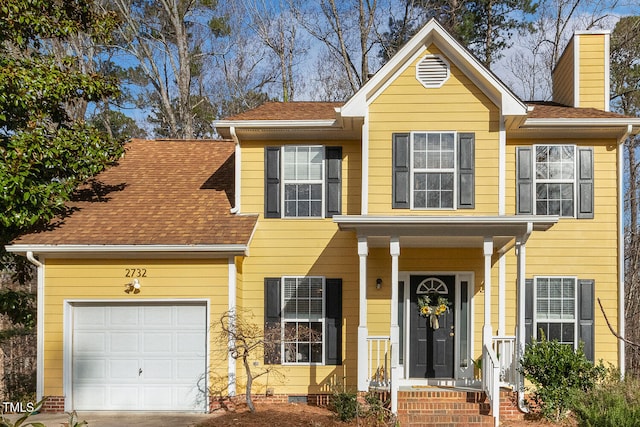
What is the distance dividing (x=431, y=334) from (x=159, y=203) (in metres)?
6.01

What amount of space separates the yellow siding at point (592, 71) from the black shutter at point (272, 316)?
25.2 feet

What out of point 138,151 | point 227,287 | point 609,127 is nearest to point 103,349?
point 227,287

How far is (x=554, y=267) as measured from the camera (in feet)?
43.3

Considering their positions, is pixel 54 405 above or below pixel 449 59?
below

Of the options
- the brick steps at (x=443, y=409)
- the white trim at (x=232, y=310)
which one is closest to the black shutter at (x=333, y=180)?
the white trim at (x=232, y=310)

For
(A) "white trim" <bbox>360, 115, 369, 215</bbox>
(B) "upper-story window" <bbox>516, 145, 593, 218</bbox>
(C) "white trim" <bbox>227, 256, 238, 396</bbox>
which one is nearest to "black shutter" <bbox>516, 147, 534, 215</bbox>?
(B) "upper-story window" <bbox>516, 145, 593, 218</bbox>

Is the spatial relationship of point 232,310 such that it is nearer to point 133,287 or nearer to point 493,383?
point 133,287

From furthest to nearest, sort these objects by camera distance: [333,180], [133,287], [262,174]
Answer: [262,174]
[333,180]
[133,287]

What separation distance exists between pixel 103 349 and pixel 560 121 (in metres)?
9.53

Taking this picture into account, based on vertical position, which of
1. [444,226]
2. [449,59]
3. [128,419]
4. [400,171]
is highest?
[449,59]

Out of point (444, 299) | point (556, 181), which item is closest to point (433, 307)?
point (444, 299)

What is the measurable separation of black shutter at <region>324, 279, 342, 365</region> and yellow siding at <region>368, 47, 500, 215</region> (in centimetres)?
167

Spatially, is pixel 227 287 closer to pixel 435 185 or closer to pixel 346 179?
pixel 346 179

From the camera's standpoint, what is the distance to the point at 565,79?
15.7 metres
